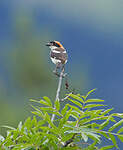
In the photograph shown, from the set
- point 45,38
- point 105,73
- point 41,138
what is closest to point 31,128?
point 41,138

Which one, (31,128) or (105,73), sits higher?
(31,128)

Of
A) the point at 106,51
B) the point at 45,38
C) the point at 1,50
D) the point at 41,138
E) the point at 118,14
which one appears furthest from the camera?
the point at 118,14

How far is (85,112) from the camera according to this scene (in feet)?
3.43

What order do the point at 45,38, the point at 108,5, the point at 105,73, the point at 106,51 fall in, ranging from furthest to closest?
the point at 108,5
the point at 106,51
the point at 105,73
the point at 45,38

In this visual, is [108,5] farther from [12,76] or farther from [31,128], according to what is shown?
[31,128]

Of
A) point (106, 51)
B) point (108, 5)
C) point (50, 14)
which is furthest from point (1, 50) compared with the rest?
point (108, 5)

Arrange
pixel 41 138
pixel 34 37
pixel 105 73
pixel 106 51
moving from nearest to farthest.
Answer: pixel 41 138 → pixel 34 37 → pixel 105 73 → pixel 106 51

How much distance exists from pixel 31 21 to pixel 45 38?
2.08 m

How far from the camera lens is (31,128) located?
1070 mm

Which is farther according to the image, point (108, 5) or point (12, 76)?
point (108, 5)

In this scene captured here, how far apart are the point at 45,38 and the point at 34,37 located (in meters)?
2.44

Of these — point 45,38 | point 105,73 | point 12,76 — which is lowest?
point 105,73

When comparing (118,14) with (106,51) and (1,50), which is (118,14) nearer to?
(106,51)

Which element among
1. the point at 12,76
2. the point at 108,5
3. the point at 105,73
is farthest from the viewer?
the point at 108,5
